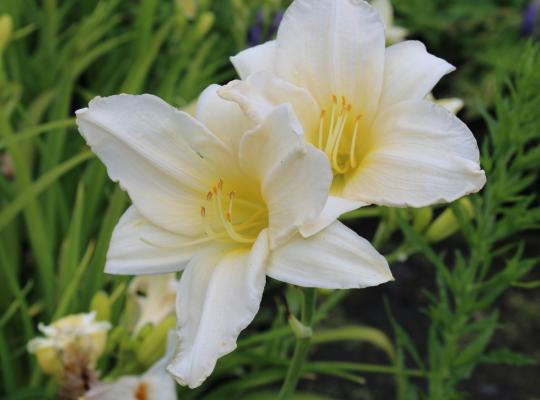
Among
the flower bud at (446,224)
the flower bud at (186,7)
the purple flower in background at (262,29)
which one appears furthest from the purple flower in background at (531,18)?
the flower bud at (446,224)

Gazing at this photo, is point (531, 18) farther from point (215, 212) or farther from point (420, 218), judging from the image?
point (215, 212)

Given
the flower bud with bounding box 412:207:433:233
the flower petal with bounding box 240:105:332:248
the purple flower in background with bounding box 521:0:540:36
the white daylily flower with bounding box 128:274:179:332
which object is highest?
the flower petal with bounding box 240:105:332:248

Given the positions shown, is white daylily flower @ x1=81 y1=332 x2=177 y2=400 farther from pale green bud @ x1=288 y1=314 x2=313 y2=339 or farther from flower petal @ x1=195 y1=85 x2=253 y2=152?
flower petal @ x1=195 y1=85 x2=253 y2=152

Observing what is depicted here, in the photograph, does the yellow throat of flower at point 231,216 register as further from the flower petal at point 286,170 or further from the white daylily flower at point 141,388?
the white daylily flower at point 141,388

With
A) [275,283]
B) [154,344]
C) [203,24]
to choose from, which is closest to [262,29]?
[203,24]

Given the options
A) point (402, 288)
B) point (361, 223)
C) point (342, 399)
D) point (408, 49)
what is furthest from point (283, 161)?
point (361, 223)

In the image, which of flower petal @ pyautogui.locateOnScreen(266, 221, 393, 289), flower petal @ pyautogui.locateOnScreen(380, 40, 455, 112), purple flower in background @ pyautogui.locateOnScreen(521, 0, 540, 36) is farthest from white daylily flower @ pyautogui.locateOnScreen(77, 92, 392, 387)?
purple flower in background @ pyautogui.locateOnScreen(521, 0, 540, 36)

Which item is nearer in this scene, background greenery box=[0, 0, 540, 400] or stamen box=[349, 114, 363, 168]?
stamen box=[349, 114, 363, 168]
